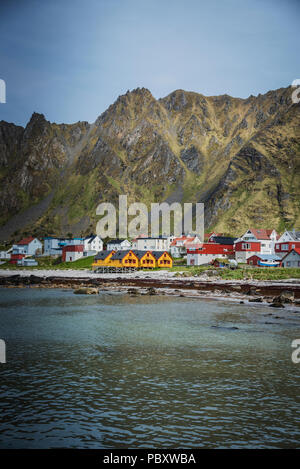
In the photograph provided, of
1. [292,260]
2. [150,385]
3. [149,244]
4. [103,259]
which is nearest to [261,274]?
[292,260]

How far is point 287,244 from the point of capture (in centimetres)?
12131

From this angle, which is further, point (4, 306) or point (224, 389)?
point (4, 306)

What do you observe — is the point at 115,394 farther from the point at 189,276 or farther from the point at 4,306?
the point at 189,276

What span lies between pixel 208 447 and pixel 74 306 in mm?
42055

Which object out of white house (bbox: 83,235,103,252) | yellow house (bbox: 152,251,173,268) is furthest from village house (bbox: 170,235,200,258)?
white house (bbox: 83,235,103,252)

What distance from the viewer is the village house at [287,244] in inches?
4707

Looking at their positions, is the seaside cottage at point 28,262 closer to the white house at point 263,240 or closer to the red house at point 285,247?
the white house at point 263,240

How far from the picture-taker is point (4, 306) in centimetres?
5325

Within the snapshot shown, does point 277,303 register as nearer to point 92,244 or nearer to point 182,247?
point 182,247

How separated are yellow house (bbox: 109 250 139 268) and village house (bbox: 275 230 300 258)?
157 feet

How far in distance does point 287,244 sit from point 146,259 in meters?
46.7

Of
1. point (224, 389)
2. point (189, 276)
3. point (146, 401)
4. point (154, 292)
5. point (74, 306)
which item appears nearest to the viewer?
point (146, 401)
